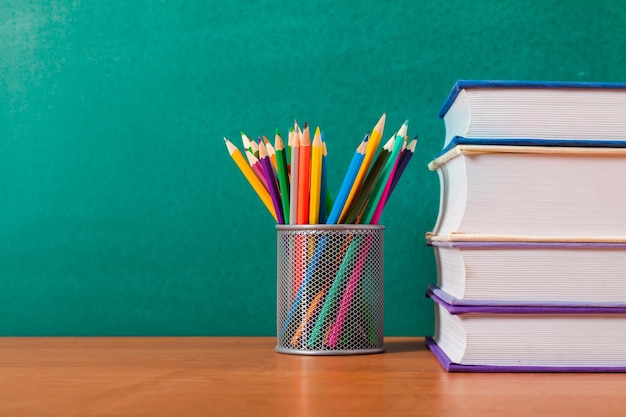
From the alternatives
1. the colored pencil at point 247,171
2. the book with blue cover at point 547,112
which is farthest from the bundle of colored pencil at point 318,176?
the book with blue cover at point 547,112

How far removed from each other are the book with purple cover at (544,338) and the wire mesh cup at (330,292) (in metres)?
0.13

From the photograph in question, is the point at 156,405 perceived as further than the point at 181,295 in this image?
No

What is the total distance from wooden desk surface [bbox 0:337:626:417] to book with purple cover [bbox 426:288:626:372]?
2 centimetres

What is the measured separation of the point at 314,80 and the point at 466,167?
1.12 ft

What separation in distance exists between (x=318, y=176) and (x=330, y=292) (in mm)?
117

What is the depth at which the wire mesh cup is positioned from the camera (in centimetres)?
81

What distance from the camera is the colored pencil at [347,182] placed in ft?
2.63

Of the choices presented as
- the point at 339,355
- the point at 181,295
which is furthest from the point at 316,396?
the point at 181,295

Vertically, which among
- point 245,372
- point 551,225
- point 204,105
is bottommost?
point 245,372

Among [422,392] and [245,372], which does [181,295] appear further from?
[422,392]

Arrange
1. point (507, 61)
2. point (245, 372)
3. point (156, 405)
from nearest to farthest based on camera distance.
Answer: point (156, 405)
point (245, 372)
point (507, 61)

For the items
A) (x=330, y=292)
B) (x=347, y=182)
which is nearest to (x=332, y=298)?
(x=330, y=292)

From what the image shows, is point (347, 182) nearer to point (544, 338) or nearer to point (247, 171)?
point (247, 171)

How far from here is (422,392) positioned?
604 mm
